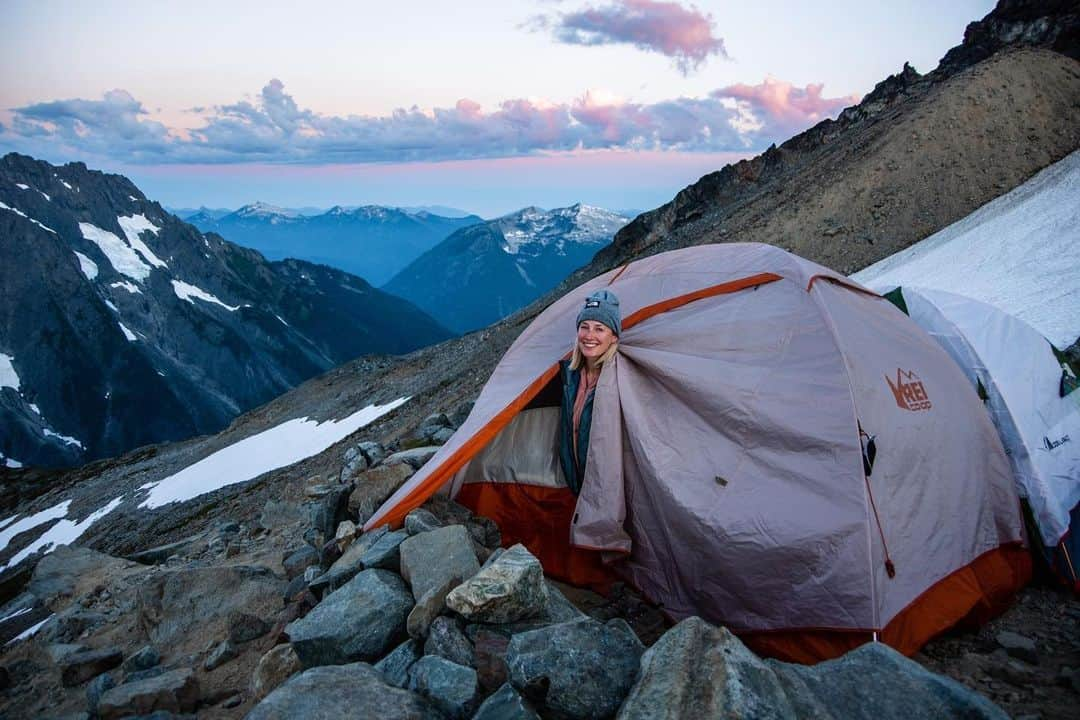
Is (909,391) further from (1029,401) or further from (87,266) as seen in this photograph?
(87,266)

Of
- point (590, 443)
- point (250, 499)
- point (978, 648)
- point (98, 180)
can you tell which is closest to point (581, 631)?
point (590, 443)

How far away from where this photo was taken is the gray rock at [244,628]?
249 inches

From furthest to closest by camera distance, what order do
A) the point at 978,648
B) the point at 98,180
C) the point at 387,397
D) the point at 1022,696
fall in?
the point at 98,180 < the point at 387,397 < the point at 978,648 < the point at 1022,696

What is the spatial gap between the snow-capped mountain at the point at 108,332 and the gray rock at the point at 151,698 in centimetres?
15293

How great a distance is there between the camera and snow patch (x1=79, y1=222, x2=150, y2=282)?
173875mm

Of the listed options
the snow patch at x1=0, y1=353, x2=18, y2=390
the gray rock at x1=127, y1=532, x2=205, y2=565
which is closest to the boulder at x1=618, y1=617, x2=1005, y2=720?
the gray rock at x1=127, y1=532, x2=205, y2=565

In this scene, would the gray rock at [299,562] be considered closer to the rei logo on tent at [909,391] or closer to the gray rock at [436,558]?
the gray rock at [436,558]

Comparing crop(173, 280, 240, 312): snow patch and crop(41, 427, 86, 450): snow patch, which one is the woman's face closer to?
crop(41, 427, 86, 450): snow patch

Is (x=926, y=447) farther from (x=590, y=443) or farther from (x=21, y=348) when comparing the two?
(x=21, y=348)

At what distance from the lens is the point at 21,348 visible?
14362 cm

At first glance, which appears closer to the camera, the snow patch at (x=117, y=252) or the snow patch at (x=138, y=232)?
the snow patch at (x=117, y=252)

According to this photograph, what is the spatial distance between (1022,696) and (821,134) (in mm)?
44668

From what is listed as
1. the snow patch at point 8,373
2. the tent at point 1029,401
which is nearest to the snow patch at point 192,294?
the snow patch at point 8,373

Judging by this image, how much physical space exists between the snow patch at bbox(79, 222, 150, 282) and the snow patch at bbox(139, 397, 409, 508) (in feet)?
538
